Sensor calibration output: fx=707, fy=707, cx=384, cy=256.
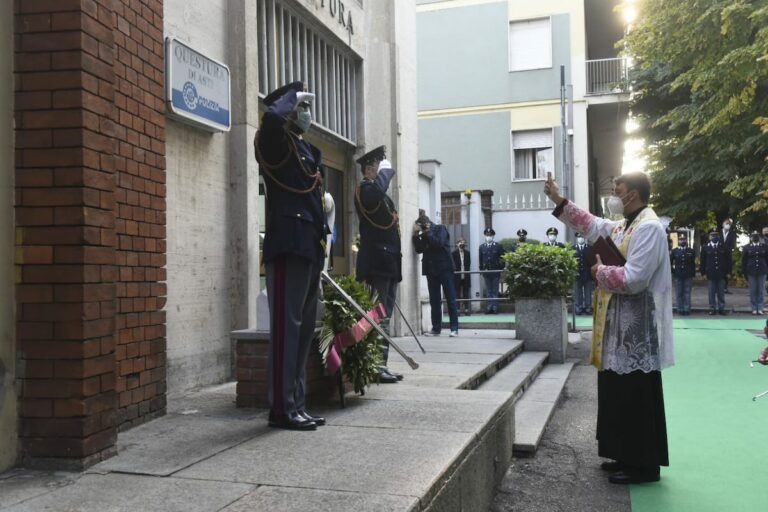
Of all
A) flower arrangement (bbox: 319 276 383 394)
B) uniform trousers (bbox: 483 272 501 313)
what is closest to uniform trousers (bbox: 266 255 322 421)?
flower arrangement (bbox: 319 276 383 394)

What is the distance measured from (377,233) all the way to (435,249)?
4668 mm

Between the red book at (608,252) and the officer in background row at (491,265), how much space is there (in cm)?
Answer: 1242

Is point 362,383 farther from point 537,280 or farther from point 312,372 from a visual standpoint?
point 537,280

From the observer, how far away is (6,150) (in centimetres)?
326

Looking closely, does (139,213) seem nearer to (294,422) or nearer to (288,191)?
(288,191)

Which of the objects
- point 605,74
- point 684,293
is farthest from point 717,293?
point 605,74

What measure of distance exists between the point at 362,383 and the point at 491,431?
3.37ft

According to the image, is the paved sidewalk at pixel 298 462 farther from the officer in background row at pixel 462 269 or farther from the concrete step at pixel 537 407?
the officer in background row at pixel 462 269

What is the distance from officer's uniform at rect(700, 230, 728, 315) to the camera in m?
16.6

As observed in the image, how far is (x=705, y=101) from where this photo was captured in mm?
20250

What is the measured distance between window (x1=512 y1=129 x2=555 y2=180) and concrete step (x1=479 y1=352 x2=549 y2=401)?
14.8 metres

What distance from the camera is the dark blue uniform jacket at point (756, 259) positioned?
16.1 m

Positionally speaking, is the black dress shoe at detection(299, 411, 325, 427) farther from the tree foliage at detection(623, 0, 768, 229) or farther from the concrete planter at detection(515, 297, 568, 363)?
the tree foliage at detection(623, 0, 768, 229)

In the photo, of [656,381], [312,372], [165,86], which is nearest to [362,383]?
[312,372]
